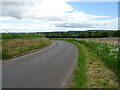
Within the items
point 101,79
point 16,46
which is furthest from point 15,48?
point 101,79

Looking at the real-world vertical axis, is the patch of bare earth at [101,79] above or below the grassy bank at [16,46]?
below

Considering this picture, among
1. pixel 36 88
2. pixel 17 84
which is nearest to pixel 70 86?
pixel 36 88

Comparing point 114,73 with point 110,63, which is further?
point 110,63

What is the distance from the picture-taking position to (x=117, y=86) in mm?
9445

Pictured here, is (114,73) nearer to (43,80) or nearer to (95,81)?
(95,81)

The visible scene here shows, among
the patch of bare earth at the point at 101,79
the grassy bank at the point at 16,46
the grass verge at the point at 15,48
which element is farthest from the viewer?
the grassy bank at the point at 16,46

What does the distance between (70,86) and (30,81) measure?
200 centimetres

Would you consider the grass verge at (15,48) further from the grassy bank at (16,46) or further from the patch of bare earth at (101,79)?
the patch of bare earth at (101,79)

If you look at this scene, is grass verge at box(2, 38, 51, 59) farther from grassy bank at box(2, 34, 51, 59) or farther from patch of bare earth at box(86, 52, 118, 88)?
patch of bare earth at box(86, 52, 118, 88)

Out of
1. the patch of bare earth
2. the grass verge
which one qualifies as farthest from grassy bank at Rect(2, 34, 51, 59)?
the patch of bare earth

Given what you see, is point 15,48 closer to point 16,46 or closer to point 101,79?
point 16,46

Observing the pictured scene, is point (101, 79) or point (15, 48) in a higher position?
point (15, 48)

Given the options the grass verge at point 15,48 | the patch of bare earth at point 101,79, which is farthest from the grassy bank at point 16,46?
the patch of bare earth at point 101,79

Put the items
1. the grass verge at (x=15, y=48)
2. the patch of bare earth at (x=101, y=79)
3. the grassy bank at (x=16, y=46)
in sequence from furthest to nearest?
the grassy bank at (x=16, y=46), the grass verge at (x=15, y=48), the patch of bare earth at (x=101, y=79)
